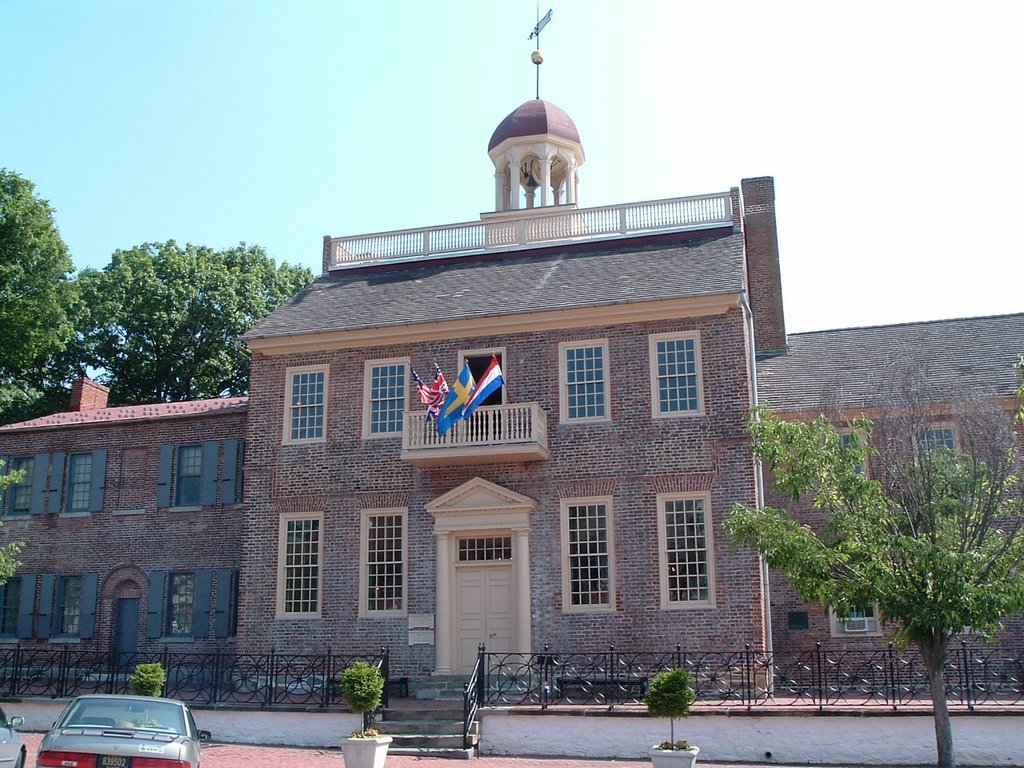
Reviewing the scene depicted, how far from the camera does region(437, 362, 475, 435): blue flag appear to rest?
21344 mm

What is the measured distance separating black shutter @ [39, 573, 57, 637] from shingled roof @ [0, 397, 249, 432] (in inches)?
148

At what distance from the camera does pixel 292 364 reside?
2400 centimetres

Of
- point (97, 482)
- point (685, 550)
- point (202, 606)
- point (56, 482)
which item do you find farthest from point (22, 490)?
point (685, 550)

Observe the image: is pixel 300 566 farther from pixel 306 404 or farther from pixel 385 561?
pixel 306 404

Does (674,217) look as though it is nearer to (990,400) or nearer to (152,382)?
(990,400)

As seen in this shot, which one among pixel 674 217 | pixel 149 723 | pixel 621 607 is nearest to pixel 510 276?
pixel 674 217

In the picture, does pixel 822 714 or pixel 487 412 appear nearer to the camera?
pixel 822 714

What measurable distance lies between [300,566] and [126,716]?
10.2 metres

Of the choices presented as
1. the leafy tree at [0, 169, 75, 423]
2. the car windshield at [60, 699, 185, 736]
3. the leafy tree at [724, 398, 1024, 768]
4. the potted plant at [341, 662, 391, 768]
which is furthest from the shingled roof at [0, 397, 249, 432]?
the leafy tree at [724, 398, 1024, 768]

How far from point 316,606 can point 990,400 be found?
13.5 m

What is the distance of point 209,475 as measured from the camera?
26.0 metres

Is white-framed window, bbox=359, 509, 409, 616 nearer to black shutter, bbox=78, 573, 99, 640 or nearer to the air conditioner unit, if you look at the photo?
black shutter, bbox=78, 573, 99, 640

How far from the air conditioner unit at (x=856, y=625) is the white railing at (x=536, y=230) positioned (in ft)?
29.7

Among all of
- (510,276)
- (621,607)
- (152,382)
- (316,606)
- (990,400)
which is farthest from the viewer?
(152,382)
